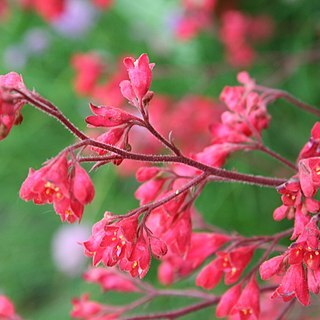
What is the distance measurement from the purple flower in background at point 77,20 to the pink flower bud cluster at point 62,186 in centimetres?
A: 196

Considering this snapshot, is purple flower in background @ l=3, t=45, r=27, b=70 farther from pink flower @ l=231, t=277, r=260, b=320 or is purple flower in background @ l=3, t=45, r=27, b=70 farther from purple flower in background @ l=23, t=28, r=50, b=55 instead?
pink flower @ l=231, t=277, r=260, b=320

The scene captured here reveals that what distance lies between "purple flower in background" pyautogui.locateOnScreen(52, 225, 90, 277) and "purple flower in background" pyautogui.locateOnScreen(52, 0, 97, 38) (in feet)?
2.73

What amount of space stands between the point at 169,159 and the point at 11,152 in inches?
82.8

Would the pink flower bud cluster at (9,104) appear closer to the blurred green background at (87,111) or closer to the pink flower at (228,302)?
the pink flower at (228,302)

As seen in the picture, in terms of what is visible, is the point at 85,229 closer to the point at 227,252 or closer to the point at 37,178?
the point at 227,252

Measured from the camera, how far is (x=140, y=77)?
2.70 feet

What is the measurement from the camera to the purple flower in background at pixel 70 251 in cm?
258

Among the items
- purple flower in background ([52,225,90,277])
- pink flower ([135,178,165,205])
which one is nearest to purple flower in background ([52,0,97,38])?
purple flower in background ([52,225,90,277])

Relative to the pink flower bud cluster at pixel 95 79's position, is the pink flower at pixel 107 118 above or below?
below

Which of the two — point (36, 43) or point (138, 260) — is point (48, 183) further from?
point (36, 43)

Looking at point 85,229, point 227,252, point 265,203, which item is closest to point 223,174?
point 227,252

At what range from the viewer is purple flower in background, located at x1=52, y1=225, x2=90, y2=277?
2.58 m

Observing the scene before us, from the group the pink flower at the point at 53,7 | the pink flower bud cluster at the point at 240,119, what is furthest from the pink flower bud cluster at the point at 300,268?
the pink flower at the point at 53,7

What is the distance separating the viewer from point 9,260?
283cm
